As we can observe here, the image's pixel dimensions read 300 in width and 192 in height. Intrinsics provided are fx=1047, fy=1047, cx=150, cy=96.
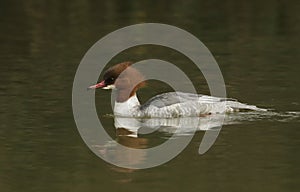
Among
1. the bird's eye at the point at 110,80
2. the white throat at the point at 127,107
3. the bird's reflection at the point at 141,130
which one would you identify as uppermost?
the bird's eye at the point at 110,80

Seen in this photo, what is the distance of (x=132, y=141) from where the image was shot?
13.1m

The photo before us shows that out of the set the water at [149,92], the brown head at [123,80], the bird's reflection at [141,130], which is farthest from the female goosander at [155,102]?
the water at [149,92]

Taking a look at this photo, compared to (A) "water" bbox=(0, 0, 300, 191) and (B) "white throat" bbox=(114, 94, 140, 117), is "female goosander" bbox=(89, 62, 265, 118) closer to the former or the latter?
(B) "white throat" bbox=(114, 94, 140, 117)

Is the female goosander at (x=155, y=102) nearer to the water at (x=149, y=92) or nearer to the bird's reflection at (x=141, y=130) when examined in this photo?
the bird's reflection at (x=141, y=130)

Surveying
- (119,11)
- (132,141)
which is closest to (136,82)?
(132,141)

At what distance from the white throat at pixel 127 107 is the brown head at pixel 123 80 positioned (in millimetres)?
62

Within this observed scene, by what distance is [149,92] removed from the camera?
16.2m

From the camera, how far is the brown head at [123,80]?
14617 mm

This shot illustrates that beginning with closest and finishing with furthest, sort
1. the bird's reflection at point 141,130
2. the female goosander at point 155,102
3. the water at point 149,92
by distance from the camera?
the water at point 149,92, the bird's reflection at point 141,130, the female goosander at point 155,102

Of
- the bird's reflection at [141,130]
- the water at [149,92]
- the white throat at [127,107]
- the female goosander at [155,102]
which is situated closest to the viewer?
the water at [149,92]

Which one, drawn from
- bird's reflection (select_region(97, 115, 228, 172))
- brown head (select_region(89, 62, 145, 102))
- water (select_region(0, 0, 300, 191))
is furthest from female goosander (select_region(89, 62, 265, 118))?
water (select_region(0, 0, 300, 191))

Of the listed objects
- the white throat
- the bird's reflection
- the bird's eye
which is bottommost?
the bird's reflection

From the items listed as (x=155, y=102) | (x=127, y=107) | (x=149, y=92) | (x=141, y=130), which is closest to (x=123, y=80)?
(x=127, y=107)

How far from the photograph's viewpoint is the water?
36.3 ft
